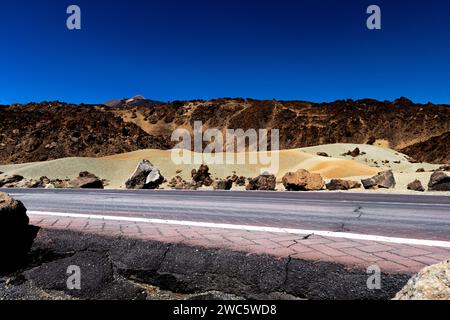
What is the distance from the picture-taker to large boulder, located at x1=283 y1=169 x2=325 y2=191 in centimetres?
1750

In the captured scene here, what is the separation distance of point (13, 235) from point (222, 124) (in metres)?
75.5

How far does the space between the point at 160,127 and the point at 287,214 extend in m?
78.1

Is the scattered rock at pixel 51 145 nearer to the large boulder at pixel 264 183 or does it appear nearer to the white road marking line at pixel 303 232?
the large boulder at pixel 264 183

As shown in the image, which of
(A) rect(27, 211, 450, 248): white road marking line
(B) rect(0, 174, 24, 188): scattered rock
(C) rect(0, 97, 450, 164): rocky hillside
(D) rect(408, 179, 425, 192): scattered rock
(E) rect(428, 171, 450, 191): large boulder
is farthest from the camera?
(C) rect(0, 97, 450, 164): rocky hillside

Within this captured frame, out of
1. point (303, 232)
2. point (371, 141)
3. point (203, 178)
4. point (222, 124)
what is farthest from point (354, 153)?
point (303, 232)

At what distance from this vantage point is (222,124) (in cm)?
7938

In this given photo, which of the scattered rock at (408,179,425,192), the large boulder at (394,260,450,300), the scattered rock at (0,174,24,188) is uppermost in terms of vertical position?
the large boulder at (394,260,450,300)

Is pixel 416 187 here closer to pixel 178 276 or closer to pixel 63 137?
pixel 178 276

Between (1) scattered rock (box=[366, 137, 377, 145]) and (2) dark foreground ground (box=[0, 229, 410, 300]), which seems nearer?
(2) dark foreground ground (box=[0, 229, 410, 300])

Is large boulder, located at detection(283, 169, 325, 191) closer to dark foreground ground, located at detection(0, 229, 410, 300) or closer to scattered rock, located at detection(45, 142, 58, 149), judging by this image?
dark foreground ground, located at detection(0, 229, 410, 300)

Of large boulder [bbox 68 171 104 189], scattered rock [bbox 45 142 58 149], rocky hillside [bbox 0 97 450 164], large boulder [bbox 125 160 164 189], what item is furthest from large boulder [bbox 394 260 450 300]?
scattered rock [bbox 45 142 58 149]

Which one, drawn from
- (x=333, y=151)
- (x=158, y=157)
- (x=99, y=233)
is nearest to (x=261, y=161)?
(x=158, y=157)

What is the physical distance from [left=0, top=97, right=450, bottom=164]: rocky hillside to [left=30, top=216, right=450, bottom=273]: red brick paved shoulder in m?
50.5

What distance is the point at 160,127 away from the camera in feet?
272
